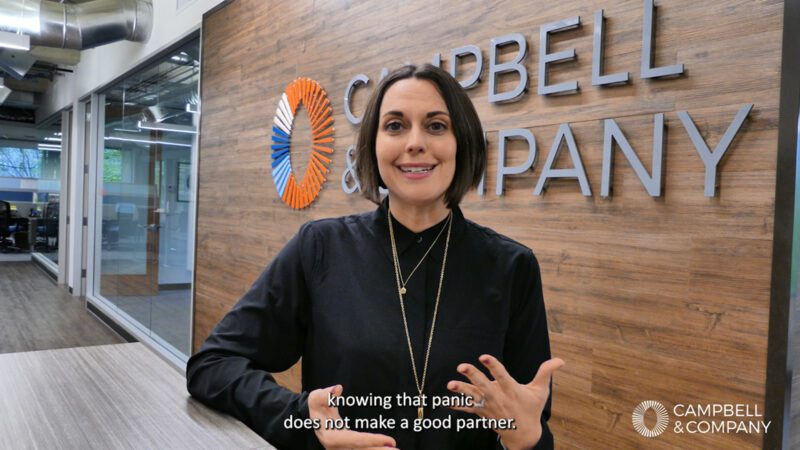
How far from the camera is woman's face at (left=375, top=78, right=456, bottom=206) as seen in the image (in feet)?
4.19

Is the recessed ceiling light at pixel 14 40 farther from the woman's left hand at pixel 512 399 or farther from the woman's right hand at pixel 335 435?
the woman's left hand at pixel 512 399

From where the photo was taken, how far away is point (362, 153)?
4.61ft

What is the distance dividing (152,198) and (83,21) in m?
1.76

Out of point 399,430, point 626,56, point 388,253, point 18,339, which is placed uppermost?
point 626,56

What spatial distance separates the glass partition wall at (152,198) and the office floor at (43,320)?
35cm

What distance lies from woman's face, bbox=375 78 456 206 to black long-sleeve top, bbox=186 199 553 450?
0.13m

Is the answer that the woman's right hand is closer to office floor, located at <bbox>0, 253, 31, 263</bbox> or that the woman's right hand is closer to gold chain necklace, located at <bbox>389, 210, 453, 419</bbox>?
gold chain necklace, located at <bbox>389, 210, 453, 419</bbox>

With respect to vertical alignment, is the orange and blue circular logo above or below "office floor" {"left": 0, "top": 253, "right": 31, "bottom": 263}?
above

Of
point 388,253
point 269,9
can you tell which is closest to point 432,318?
point 388,253

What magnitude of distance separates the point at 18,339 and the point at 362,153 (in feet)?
18.9

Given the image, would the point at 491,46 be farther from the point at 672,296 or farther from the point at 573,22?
the point at 672,296

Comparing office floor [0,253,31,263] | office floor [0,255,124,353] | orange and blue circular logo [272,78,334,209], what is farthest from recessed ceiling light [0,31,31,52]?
office floor [0,253,31,263]

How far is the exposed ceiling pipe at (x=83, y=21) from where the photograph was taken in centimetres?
533

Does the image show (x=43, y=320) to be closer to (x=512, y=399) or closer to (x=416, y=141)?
(x=416, y=141)
